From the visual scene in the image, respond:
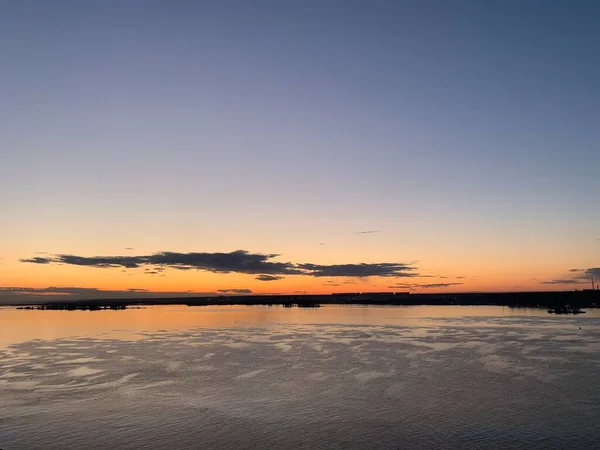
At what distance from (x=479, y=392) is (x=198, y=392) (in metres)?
16.4

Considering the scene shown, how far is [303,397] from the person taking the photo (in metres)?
28.4

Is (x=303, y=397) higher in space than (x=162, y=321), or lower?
lower

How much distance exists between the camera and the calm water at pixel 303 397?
2114 cm

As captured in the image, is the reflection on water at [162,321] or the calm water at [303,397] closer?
the calm water at [303,397]

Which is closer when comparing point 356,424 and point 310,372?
point 356,424

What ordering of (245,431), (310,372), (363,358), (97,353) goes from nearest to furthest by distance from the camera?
(245,431) < (310,372) < (363,358) < (97,353)

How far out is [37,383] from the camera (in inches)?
1261

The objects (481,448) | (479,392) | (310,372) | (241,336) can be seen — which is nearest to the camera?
(481,448)

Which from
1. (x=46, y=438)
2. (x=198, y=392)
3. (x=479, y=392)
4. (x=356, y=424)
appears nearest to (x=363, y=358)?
(x=479, y=392)

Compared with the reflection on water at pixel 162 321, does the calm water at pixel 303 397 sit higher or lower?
lower

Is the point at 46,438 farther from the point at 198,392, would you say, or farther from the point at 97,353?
the point at 97,353

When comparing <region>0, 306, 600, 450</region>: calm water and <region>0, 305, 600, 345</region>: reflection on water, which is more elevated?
<region>0, 305, 600, 345</region>: reflection on water

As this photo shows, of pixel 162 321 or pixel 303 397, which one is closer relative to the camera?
pixel 303 397

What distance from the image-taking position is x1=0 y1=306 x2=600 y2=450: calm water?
21.1 metres
